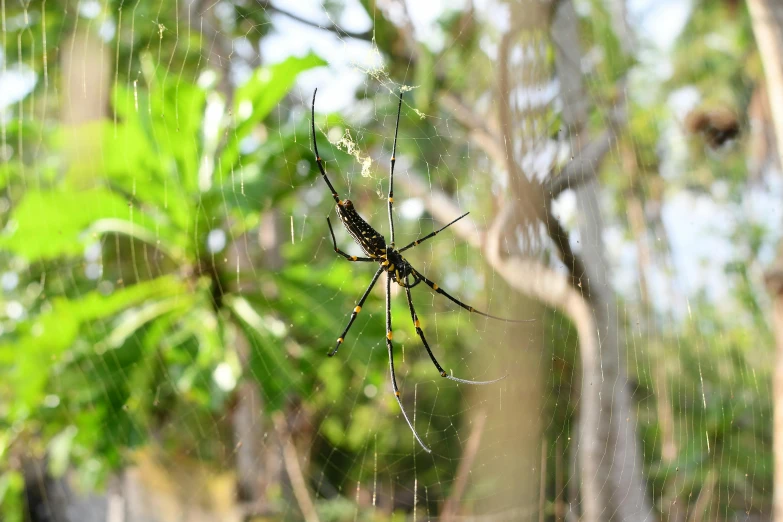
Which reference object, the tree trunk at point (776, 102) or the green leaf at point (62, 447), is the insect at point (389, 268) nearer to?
the green leaf at point (62, 447)

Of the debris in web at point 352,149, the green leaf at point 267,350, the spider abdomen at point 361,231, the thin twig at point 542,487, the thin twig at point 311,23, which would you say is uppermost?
the thin twig at point 311,23

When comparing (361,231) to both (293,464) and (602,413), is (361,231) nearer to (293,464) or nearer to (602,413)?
(602,413)

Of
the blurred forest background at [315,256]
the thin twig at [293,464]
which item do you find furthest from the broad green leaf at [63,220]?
the thin twig at [293,464]

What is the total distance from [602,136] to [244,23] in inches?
92.3

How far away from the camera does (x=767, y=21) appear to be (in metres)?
2.51

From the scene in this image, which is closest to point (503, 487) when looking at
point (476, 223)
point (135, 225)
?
point (476, 223)

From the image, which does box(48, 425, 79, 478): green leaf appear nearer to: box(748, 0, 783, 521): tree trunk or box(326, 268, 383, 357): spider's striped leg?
box(326, 268, 383, 357): spider's striped leg

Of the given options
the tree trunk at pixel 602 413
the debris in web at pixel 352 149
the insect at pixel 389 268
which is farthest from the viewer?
the tree trunk at pixel 602 413

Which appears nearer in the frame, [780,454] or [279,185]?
[279,185]

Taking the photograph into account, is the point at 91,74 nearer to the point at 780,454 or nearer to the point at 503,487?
the point at 503,487

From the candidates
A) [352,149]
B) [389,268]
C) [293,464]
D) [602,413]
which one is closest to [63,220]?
[352,149]

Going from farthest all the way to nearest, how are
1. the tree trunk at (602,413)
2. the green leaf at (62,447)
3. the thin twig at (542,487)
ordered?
the green leaf at (62,447) → the tree trunk at (602,413) → the thin twig at (542,487)

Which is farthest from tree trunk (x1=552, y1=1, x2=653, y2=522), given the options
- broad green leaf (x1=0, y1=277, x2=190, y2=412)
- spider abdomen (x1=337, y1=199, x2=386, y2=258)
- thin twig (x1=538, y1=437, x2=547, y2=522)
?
broad green leaf (x1=0, y1=277, x2=190, y2=412)

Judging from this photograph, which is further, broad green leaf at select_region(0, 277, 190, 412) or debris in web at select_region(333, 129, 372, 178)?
broad green leaf at select_region(0, 277, 190, 412)
